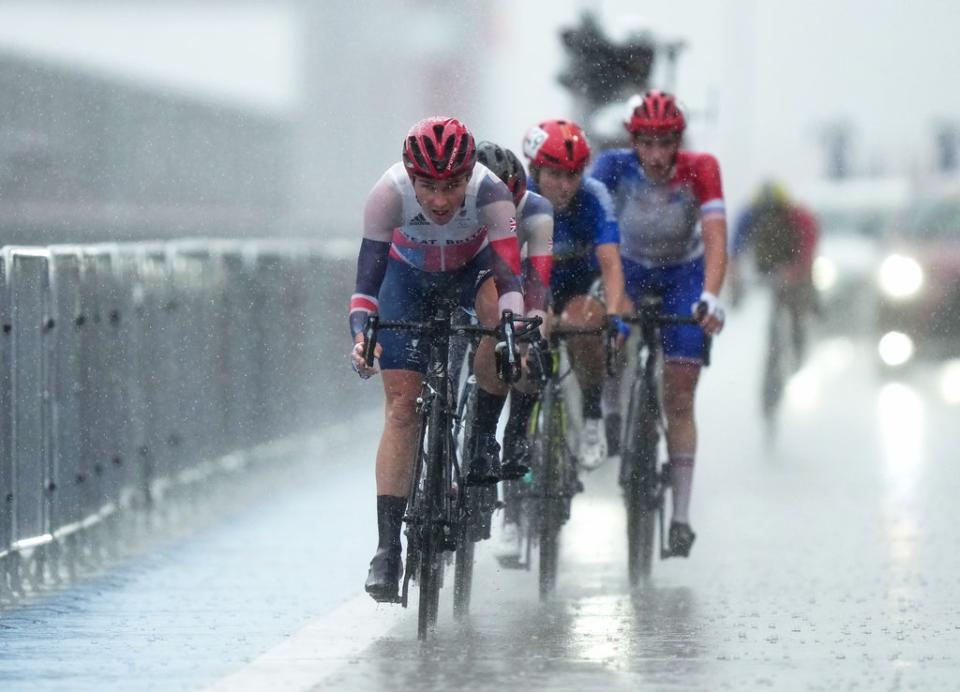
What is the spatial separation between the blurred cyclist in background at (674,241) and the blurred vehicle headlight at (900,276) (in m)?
13.8

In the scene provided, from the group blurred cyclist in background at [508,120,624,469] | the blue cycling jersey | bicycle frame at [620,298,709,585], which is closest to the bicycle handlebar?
blurred cyclist in background at [508,120,624,469]

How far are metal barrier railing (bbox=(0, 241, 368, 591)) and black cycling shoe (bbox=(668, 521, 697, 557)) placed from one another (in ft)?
8.28

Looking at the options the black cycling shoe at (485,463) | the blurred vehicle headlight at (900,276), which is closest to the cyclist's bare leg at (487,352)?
the black cycling shoe at (485,463)

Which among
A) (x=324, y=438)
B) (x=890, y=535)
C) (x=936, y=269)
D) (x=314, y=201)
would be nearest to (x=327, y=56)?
(x=314, y=201)

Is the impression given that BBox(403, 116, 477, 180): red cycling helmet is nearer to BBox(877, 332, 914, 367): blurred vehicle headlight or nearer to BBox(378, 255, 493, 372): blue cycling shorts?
BBox(378, 255, 493, 372): blue cycling shorts

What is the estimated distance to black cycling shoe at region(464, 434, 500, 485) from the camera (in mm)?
8508

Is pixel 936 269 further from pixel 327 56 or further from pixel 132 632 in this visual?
pixel 327 56

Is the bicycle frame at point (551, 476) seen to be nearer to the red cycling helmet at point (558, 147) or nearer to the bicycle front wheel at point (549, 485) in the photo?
the bicycle front wheel at point (549, 485)

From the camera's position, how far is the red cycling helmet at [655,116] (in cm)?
1012

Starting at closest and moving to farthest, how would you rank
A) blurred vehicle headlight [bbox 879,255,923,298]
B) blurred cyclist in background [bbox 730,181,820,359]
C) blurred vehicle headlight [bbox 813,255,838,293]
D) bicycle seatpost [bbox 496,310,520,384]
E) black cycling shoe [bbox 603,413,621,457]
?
bicycle seatpost [bbox 496,310,520,384]
black cycling shoe [bbox 603,413,621,457]
blurred cyclist in background [bbox 730,181,820,359]
blurred vehicle headlight [bbox 879,255,923,298]
blurred vehicle headlight [bbox 813,255,838,293]

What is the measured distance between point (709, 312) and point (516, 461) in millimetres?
1289

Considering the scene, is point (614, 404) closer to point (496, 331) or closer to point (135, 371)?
point (135, 371)

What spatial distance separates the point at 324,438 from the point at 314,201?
4569cm

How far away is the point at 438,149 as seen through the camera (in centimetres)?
778
